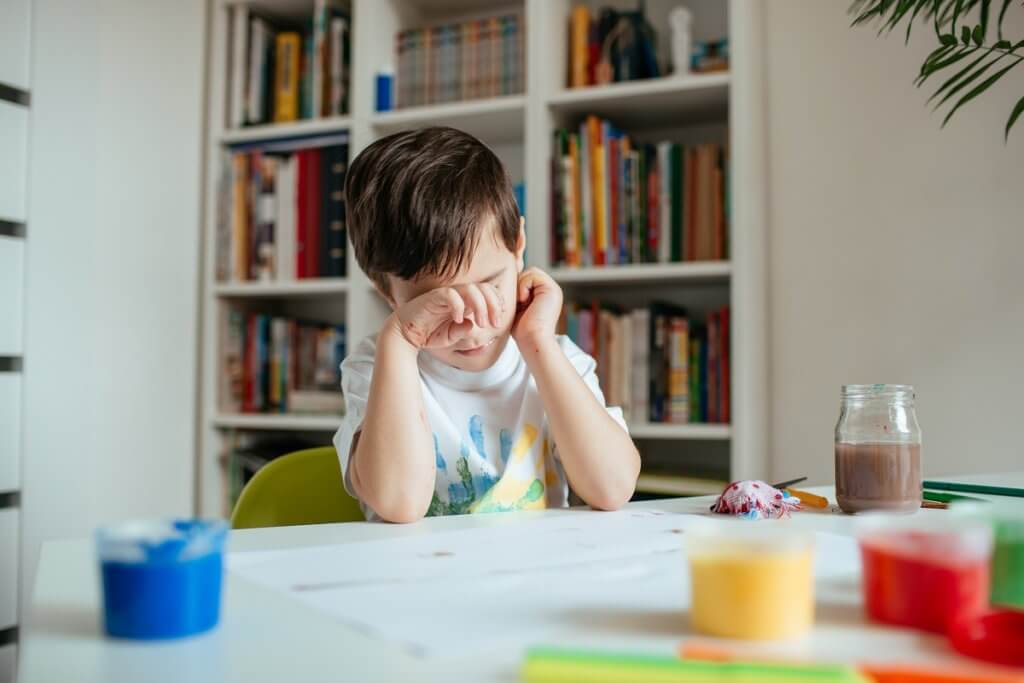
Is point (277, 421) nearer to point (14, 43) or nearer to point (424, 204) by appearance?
point (14, 43)

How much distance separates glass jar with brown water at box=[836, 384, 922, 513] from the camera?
917 mm

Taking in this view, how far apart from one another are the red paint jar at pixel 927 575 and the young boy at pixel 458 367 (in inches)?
19.0

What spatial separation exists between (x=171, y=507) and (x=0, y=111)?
3.64 feet

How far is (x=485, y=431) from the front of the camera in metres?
1.22

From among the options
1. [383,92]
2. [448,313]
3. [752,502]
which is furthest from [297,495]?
[383,92]

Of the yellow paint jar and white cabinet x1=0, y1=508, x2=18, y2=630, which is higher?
the yellow paint jar

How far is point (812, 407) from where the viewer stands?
1984 mm

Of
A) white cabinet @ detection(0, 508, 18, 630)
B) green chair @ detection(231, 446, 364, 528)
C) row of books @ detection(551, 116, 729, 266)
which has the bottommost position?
white cabinet @ detection(0, 508, 18, 630)

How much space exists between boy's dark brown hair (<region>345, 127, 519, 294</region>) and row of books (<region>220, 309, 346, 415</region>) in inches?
48.8

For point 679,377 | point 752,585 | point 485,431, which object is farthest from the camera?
point 679,377

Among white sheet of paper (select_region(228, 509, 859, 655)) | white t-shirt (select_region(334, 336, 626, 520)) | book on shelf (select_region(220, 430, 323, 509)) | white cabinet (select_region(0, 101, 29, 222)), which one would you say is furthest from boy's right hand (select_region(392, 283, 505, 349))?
book on shelf (select_region(220, 430, 323, 509))

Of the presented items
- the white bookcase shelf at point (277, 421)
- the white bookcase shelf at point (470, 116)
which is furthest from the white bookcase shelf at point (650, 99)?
the white bookcase shelf at point (277, 421)

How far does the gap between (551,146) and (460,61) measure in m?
0.38

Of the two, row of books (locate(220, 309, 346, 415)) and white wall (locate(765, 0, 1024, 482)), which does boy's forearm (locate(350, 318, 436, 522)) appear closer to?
white wall (locate(765, 0, 1024, 482))
